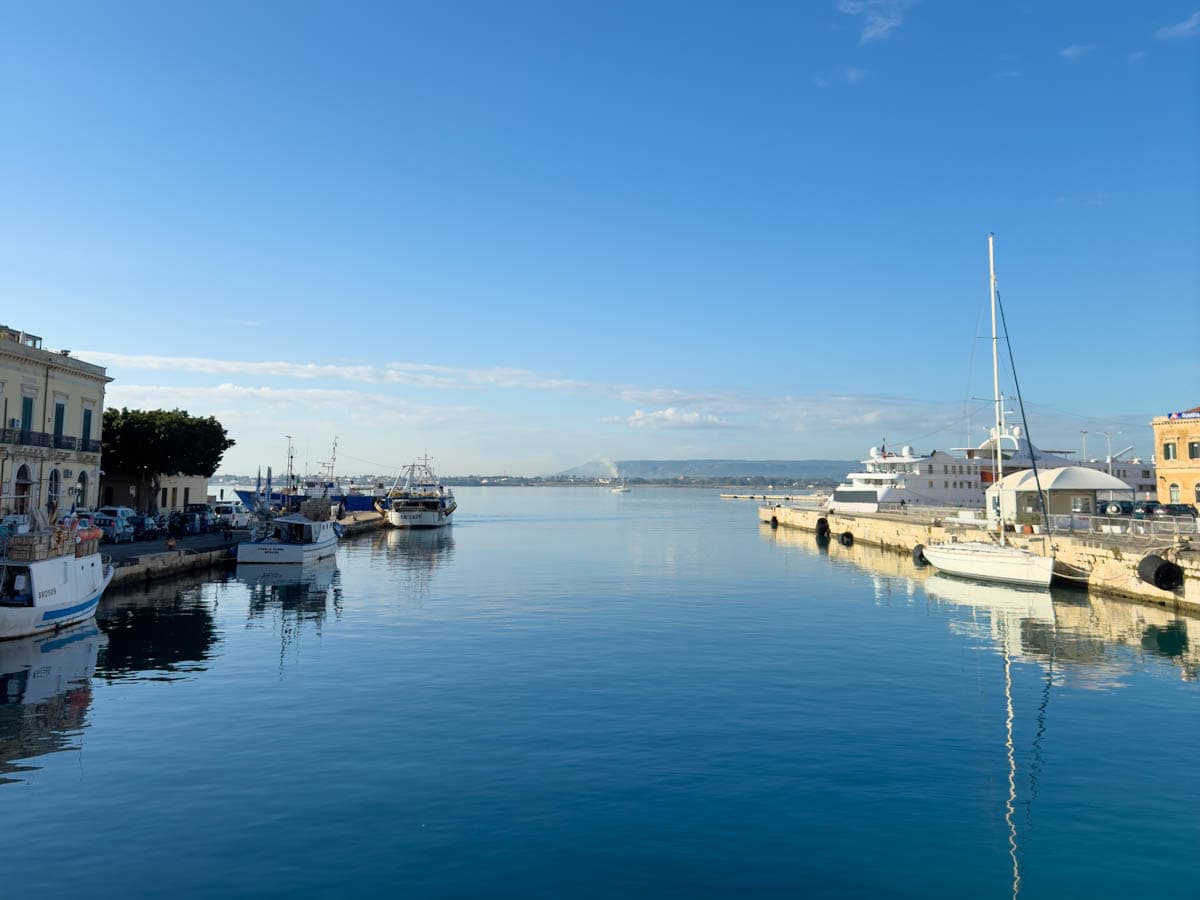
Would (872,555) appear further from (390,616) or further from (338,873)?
(338,873)

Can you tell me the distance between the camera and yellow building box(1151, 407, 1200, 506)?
52.9 metres

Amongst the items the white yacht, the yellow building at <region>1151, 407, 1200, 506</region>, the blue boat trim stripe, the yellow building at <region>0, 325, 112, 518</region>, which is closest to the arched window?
the yellow building at <region>0, 325, 112, 518</region>

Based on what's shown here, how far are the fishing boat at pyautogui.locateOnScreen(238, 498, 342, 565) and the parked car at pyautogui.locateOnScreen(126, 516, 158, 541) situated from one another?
6273mm

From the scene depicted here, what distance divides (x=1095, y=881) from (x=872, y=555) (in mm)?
55850

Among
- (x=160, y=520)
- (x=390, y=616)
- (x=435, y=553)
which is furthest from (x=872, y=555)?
(x=160, y=520)

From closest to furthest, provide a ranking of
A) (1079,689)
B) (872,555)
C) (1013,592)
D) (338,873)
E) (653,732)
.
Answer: (338,873), (653,732), (1079,689), (1013,592), (872,555)

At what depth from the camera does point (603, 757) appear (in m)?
14.6

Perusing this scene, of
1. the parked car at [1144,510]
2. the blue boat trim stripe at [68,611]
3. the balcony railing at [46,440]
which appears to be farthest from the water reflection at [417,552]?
the parked car at [1144,510]

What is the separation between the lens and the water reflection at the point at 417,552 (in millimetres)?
45997

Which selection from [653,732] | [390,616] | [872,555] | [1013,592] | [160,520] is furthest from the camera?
[872,555]

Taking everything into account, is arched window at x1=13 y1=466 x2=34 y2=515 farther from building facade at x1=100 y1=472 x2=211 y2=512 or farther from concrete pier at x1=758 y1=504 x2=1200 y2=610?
concrete pier at x1=758 y1=504 x2=1200 y2=610

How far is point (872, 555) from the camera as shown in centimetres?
6366

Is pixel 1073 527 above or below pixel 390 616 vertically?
above

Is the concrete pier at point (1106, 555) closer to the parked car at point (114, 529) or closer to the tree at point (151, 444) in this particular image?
the parked car at point (114, 529)
